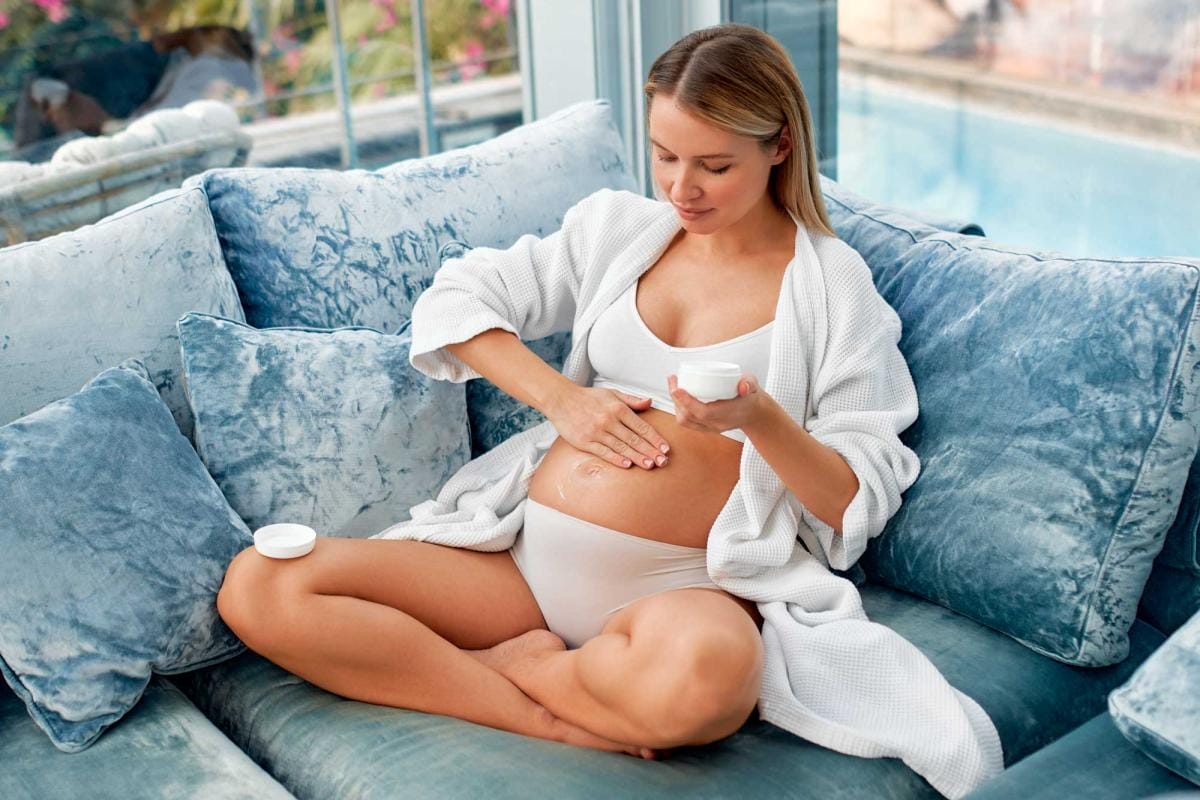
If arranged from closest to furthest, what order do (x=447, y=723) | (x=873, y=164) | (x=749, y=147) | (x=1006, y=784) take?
(x=1006, y=784), (x=447, y=723), (x=749, y=147), (x=873, y=164)

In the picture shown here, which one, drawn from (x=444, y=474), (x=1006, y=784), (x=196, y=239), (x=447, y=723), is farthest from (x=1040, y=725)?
(x=196, y=239)

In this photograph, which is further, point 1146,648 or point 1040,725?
point 1146,648

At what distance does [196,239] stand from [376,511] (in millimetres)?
513

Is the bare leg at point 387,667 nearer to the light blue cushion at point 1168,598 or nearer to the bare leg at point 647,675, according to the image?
the bare leg at point 647,675

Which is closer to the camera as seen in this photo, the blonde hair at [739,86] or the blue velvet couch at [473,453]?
the blue velvet couch at [473,453]

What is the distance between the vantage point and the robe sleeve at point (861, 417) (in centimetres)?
172

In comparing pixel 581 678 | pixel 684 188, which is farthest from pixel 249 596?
pixel 684 188

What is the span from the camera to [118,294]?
1.88 meters

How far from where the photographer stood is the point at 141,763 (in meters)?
1.54

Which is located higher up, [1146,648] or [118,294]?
[118,294]

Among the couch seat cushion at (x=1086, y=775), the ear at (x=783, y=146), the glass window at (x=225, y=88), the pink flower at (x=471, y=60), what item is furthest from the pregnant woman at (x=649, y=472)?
the pink flower at (x=471, y=60)

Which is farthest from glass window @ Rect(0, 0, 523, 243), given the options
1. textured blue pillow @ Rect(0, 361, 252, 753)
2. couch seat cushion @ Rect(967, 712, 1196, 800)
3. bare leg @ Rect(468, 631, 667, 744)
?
couch seat cushion @ Rect(967, 712, 1196, 800)

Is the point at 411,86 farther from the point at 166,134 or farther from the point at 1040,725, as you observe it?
the point at 1040,725

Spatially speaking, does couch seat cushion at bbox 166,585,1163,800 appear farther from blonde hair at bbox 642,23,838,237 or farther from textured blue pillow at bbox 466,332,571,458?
blonde hair at bbox 642,23,838,237
